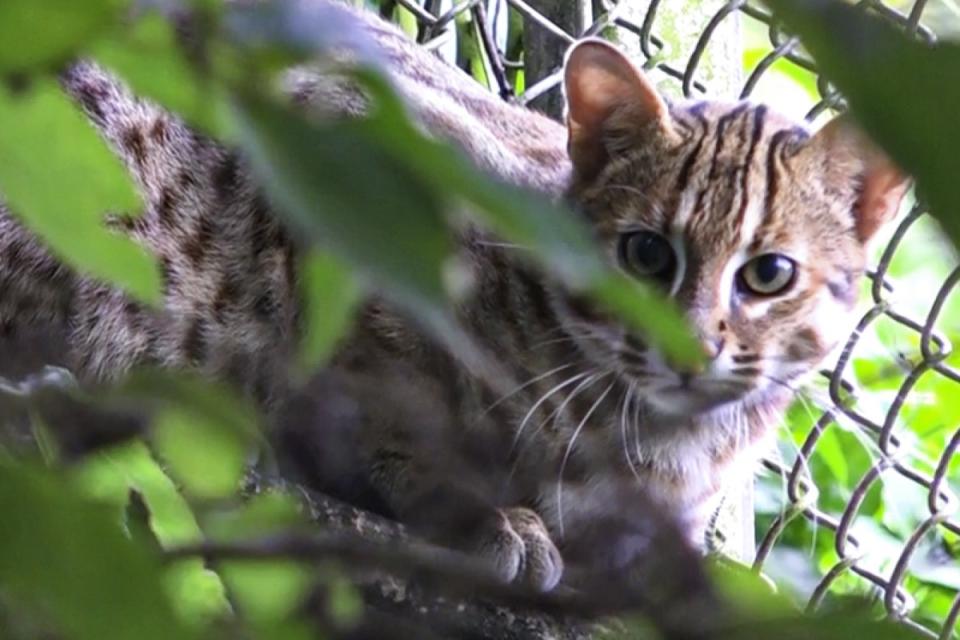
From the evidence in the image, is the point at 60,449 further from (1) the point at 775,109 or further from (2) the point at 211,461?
(1) the point at 775,109

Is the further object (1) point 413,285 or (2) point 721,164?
(2) point 721,164

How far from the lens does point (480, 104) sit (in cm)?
145

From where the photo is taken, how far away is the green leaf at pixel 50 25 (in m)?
0.21

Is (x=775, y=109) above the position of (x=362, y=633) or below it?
below

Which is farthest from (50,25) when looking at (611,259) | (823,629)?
(611,259)

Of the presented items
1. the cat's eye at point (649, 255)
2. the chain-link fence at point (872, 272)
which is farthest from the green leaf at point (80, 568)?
the chain-link fence at point (872, 272)

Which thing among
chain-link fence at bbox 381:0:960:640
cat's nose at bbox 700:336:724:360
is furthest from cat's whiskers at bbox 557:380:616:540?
chain-link fence at bbox 381:0:960:640

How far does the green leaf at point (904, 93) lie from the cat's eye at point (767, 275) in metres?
1.12

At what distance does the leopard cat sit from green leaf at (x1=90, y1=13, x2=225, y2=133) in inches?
36.5

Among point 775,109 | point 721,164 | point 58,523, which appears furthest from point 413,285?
point 775,109

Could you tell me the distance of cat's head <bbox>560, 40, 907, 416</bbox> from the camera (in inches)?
Answer: 50.2

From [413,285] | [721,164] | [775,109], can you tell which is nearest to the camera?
[413,285]

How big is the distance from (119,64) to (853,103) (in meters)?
0.12

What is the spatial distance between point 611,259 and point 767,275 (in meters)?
0.18
